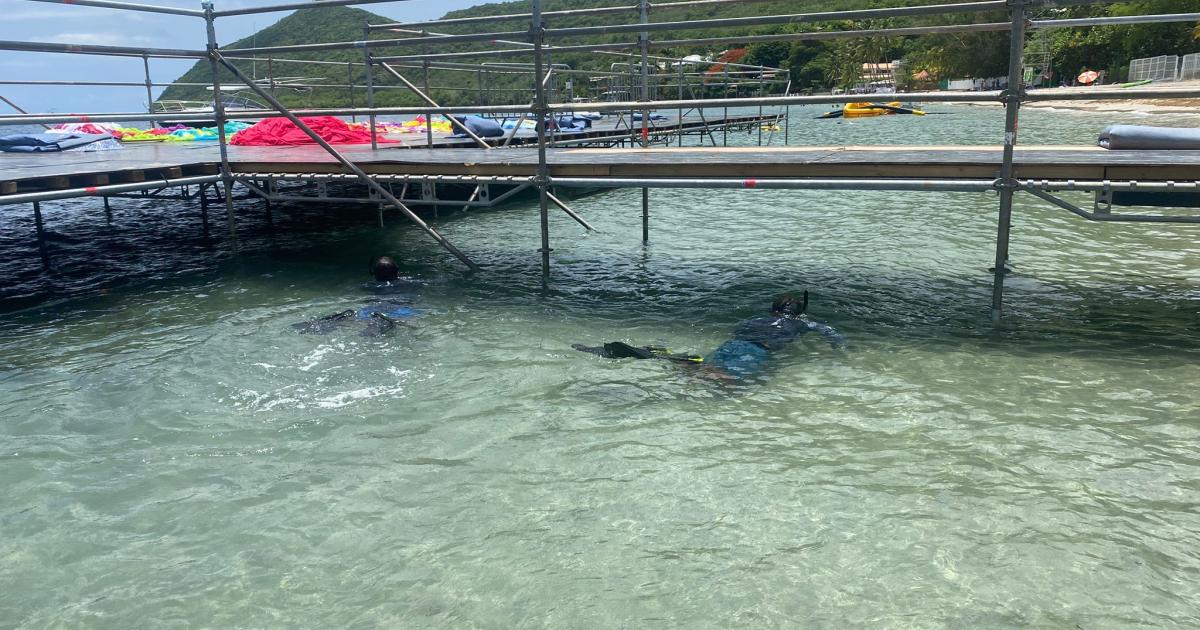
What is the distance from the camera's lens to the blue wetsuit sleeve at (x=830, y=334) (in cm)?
650

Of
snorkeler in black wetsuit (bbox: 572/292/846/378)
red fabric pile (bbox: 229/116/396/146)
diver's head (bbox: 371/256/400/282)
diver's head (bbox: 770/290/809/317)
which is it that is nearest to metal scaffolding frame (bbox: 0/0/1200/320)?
diver's head (bbox: 371/256/400/282)

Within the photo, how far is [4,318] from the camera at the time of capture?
7.71 m

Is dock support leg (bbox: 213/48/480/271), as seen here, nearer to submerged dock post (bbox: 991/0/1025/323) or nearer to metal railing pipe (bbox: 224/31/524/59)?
metal railing pipe (bbox: 224/31/524/59)

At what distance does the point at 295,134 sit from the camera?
1455 centimetres

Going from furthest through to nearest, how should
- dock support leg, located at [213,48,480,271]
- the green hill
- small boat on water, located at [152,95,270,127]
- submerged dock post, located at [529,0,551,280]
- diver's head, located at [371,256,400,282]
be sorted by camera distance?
the green hill < small boat on water, located at [152,95,270,127] < diver's head, located at [371,256,400,282] < dock support leg, located at [213,48,480,271] < submerged dock post, located at [529,0,551,280]

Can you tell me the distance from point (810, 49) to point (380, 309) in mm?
113267

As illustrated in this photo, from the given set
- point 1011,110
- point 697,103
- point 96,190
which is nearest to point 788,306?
point 697,103

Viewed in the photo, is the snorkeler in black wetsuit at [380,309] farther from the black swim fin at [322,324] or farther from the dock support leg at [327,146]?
the dock support leg at [327,146]

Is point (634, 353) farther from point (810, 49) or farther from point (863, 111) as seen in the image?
point (810, 49)

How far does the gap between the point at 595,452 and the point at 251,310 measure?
4632 millimetres

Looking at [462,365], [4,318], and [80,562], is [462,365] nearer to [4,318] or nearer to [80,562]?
[80,562]

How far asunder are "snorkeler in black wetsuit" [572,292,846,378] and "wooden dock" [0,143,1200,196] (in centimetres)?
123

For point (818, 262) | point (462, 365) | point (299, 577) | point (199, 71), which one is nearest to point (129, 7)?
point (462, 365)

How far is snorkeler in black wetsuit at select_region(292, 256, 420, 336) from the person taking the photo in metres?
7.00
